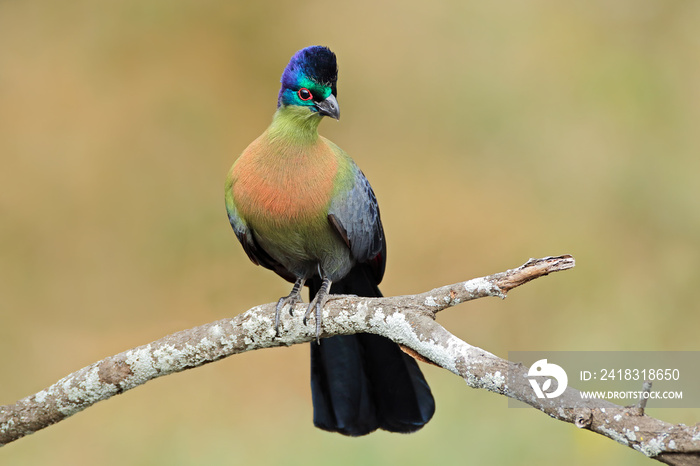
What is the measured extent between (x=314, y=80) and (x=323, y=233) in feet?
2.30

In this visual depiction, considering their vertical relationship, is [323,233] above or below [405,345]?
above

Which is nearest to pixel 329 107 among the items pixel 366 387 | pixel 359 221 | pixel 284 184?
pixel 284 184

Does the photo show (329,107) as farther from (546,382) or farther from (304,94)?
(546,382)

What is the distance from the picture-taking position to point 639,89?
6383 millimetres

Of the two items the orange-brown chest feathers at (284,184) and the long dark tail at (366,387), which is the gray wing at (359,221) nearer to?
the orange-brown chest feathers at (284,184)

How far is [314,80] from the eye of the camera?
3244 mm

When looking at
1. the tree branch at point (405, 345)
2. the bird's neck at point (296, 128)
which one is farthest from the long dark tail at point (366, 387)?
the bird's neck at point (296, 128)

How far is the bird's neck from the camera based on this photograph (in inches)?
132

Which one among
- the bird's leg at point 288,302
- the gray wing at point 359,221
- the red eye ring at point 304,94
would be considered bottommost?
the bird's leg at point 288,302

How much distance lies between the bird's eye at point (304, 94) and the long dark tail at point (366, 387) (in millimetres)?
1204

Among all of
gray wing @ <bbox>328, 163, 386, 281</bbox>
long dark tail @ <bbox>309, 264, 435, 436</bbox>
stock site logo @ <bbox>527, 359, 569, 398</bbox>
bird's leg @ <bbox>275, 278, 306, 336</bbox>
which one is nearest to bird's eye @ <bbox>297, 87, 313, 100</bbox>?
gray wing @ <bbox>328, 163, 386, 281</bbox>

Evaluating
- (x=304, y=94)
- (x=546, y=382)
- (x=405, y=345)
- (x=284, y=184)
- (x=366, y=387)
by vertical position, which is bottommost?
(x=546, y=382)

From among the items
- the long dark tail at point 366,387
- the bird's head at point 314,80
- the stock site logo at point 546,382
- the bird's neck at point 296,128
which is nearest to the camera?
the stock site logo at point 546,382

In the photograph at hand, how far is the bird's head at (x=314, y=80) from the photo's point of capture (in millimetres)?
3217
